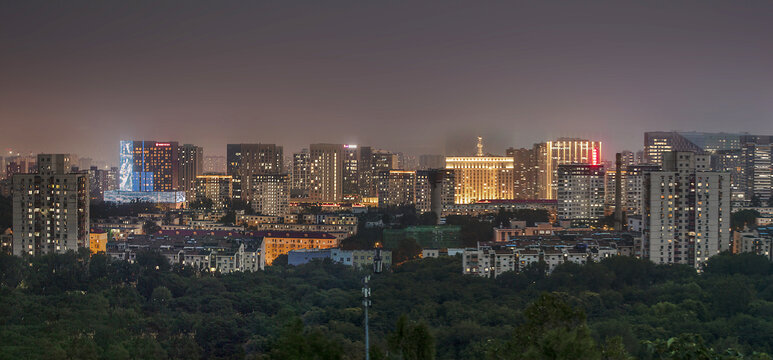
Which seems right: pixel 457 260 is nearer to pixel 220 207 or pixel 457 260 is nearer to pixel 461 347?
pixel 461 347

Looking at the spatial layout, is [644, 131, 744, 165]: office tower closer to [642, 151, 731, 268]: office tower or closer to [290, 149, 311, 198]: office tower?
[290, 149, 311, 198]: office tower

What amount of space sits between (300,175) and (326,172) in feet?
3.07

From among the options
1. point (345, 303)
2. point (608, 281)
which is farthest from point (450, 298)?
point (608, 281)

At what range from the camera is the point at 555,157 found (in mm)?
33062

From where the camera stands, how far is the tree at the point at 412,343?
5809 mm

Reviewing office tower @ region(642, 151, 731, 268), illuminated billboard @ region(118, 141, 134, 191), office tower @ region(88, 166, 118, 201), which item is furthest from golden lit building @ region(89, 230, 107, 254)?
illuminated billboard @ region(118, 141, 134, 191)

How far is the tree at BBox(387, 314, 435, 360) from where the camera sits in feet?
19.1

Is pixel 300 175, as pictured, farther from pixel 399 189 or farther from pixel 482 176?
pixel 482 176

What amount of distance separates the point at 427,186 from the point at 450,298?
51.7ft

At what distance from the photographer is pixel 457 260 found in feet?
50.5

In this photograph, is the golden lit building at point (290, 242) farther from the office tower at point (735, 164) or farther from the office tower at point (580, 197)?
the office tower at point (735, 164)

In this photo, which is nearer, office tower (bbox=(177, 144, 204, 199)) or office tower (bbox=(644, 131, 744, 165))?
office tower (bbox=(644, 131, 744, 165))

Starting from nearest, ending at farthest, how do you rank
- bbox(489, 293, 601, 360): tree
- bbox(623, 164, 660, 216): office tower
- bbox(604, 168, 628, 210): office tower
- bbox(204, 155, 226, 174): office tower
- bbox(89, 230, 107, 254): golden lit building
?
bbox(489, 293, 601, 360): tree → bbox(89, 230, 107, 254): golden lit building → bbox(623, 164, 660, 216): office tower → bbox(604, 168, 628, 210): office tower → bbox(204, 155, 226, 174): office tower

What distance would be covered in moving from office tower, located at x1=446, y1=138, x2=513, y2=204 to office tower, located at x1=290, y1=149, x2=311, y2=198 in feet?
16.6
